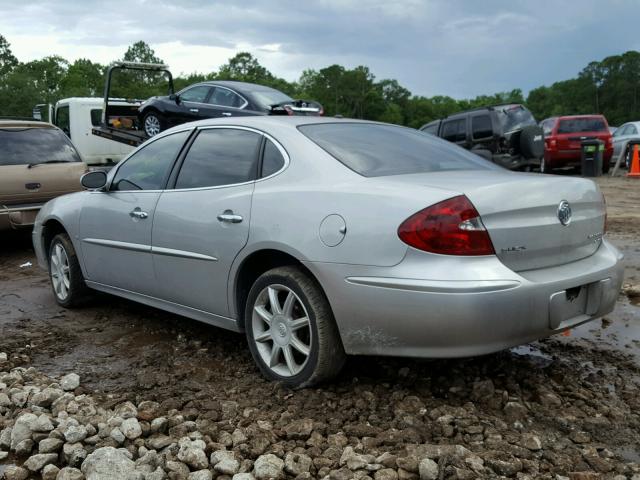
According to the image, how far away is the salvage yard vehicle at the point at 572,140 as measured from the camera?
755 inches

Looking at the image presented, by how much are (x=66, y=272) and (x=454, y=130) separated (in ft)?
40.7

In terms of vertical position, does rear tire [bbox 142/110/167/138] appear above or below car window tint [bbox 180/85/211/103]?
below

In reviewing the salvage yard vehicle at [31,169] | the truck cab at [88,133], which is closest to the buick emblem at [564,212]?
the salvage yard vehicle at [31,169]

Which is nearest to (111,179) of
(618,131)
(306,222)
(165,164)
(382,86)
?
(165,164)

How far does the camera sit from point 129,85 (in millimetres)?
67312

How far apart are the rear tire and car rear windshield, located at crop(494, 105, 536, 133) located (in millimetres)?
7482

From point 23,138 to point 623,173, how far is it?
55.6 feet

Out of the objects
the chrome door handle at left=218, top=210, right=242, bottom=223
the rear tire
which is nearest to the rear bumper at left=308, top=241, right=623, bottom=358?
the chrome door handle at left=218, top=210, right=242, bottom=223

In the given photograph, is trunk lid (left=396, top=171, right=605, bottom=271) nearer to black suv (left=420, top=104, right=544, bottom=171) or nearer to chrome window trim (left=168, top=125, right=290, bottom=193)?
chrome window trim (left=168, top=125, right=290, bottom=193)

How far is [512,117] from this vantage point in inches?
615

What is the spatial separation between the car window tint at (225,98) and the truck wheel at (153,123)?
1272mm

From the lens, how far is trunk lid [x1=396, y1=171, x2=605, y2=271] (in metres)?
3.15

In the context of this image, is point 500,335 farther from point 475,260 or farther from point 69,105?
point 69,105

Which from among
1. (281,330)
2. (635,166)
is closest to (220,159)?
(281,330)
